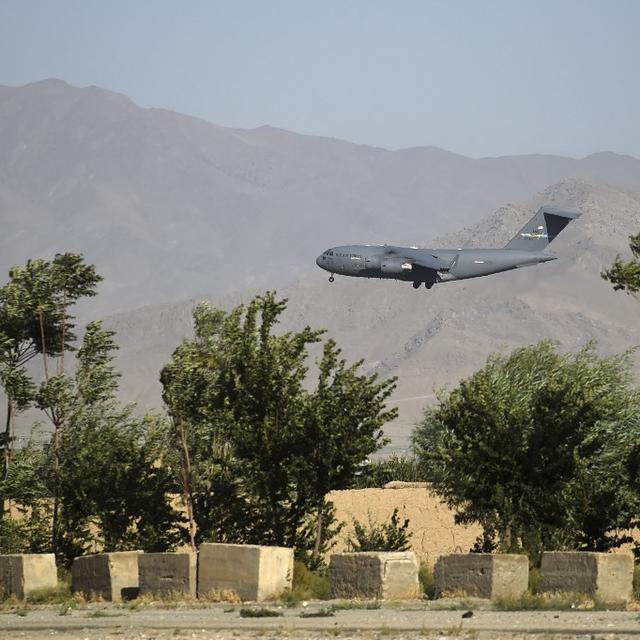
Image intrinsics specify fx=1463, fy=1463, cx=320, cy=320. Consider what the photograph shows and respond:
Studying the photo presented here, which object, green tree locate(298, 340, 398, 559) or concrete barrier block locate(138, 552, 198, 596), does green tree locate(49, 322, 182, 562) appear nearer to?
green tree locate(298, 340, 398, 559)

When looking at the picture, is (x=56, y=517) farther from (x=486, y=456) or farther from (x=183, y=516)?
(x=486, y=456)

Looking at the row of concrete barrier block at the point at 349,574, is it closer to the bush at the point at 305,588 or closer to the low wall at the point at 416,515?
the bush at the point at 305,588

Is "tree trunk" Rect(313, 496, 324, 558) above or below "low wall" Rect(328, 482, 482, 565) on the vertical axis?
below

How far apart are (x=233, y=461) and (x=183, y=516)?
4820 millimetres

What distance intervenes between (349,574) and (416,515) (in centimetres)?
3237

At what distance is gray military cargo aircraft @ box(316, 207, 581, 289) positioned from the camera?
9931 centimetres

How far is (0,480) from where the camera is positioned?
42875 mm

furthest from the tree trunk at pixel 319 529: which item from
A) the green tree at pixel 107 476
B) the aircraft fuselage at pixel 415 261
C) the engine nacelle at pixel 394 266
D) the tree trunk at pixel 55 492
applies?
the engine nacelle at pixel 394 266

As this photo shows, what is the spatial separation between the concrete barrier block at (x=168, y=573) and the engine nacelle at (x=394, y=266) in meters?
70.8

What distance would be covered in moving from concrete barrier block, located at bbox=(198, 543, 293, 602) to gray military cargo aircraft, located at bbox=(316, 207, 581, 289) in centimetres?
6376

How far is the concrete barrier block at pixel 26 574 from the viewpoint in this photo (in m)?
32.3

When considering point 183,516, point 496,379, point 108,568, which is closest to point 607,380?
point 496,379

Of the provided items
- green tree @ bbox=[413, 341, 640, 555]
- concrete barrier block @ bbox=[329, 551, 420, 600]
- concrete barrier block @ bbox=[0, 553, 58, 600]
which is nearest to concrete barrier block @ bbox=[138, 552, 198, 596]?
concrete barrier block @ bbox=[329, 551, 420, 600]

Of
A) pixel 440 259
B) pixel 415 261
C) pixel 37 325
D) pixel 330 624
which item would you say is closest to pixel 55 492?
pixel 37 325
